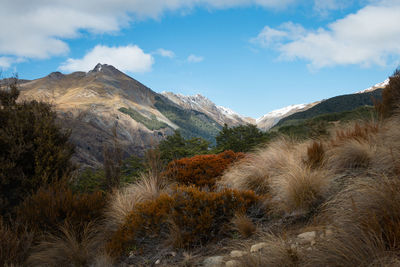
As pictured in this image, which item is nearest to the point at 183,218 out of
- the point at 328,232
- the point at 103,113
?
the point at 328,232

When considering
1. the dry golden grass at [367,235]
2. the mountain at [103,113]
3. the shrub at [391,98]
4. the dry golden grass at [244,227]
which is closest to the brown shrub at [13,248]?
the dry golden grass at [244,227]

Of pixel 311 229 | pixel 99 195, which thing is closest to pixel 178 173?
pixel 99 195

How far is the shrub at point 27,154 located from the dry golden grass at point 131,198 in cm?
147

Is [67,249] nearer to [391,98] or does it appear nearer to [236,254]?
[236,254]

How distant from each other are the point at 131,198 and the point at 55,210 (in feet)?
4.37

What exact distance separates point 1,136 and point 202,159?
4945 millimetres

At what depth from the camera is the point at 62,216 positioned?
16.6ft

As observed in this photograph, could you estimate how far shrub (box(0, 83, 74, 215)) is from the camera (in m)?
5.62

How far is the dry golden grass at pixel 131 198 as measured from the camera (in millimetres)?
5109

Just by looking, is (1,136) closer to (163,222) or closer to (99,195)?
(99,195)

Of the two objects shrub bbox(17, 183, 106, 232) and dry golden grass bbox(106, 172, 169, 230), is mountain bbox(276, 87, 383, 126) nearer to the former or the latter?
dry golden grass bbox(106, 172, 169, 230)

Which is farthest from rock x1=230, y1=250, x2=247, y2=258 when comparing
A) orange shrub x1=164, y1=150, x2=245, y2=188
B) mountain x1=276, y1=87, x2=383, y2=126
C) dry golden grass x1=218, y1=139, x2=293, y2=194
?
mountain x1=276, y1=87, x2=383, y2=126

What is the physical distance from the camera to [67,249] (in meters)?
4.27

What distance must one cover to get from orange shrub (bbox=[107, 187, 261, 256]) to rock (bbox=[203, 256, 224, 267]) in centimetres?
59
